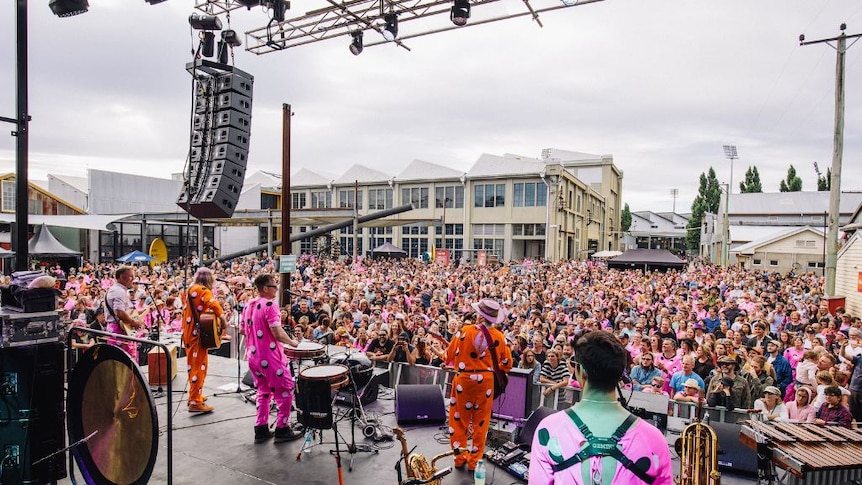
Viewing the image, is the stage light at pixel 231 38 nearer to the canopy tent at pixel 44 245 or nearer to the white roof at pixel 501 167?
the canopy tent at pixel 44 245

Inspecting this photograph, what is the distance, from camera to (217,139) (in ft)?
23.4

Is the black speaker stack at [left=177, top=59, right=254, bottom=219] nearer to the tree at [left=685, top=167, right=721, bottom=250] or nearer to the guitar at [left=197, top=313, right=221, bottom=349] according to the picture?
the guitar at [left=197, top=313, right=221, bottom=349]

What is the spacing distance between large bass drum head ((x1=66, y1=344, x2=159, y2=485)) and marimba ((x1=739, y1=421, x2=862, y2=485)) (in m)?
4.44

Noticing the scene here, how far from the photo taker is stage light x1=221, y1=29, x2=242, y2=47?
709 cm

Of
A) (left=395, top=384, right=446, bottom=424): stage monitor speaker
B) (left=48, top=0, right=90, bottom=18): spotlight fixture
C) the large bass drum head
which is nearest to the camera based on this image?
the large bass drum head

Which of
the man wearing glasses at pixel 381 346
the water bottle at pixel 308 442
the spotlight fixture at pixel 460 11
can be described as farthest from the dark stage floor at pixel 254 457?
the spotlight fixture at pixel 460 11

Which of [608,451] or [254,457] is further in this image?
[254,457]

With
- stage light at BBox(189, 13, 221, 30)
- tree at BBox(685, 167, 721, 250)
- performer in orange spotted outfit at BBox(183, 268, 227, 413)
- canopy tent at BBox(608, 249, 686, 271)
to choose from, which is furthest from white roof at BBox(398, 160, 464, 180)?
tree at BBox(685, 167, 721, 250)

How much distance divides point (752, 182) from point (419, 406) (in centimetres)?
7357

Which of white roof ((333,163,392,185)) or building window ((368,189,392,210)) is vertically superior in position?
white roof ((333,163,392,185))

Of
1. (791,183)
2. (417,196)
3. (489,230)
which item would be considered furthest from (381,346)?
(791,183)

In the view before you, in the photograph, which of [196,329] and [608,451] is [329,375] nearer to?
[196,329]

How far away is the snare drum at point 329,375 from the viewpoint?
13.5ft

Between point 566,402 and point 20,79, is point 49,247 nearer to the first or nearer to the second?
point 20,79
